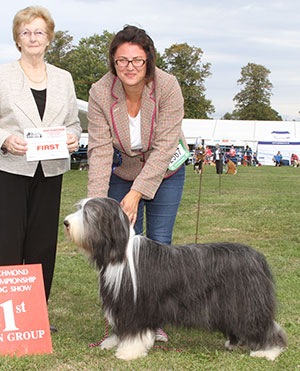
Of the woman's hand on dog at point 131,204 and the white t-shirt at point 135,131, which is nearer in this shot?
the woman's hand on dog at point 131,204

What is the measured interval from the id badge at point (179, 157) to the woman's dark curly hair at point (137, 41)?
21.3 inches

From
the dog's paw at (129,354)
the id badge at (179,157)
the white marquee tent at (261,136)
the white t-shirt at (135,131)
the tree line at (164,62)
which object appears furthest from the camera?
the tree line at (164,62)

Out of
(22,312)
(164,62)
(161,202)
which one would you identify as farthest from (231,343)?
(164,62)

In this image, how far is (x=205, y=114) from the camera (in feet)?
157

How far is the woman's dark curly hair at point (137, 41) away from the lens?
2.76 meters

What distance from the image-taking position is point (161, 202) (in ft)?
10.6

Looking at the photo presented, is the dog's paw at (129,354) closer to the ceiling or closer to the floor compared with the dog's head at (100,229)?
closer to the floor

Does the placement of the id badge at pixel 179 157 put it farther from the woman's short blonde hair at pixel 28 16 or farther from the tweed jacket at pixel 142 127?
the woman's short blonde hair at pixel 28 16

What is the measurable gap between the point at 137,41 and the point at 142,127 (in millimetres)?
541

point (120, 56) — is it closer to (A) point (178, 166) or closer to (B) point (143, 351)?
(A) point (178, 166)

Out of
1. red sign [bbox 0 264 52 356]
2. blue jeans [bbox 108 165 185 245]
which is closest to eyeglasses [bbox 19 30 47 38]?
blue jeans [bbox 108 165 185 245]

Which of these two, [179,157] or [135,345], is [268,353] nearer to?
[135,345]

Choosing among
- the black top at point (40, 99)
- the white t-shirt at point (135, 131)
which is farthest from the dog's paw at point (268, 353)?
the black top at point (40, 99)

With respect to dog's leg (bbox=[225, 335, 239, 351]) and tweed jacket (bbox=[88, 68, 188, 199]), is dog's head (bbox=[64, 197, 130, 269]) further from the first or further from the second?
dog's leg (bbox=[225, 335, 239, 351])
